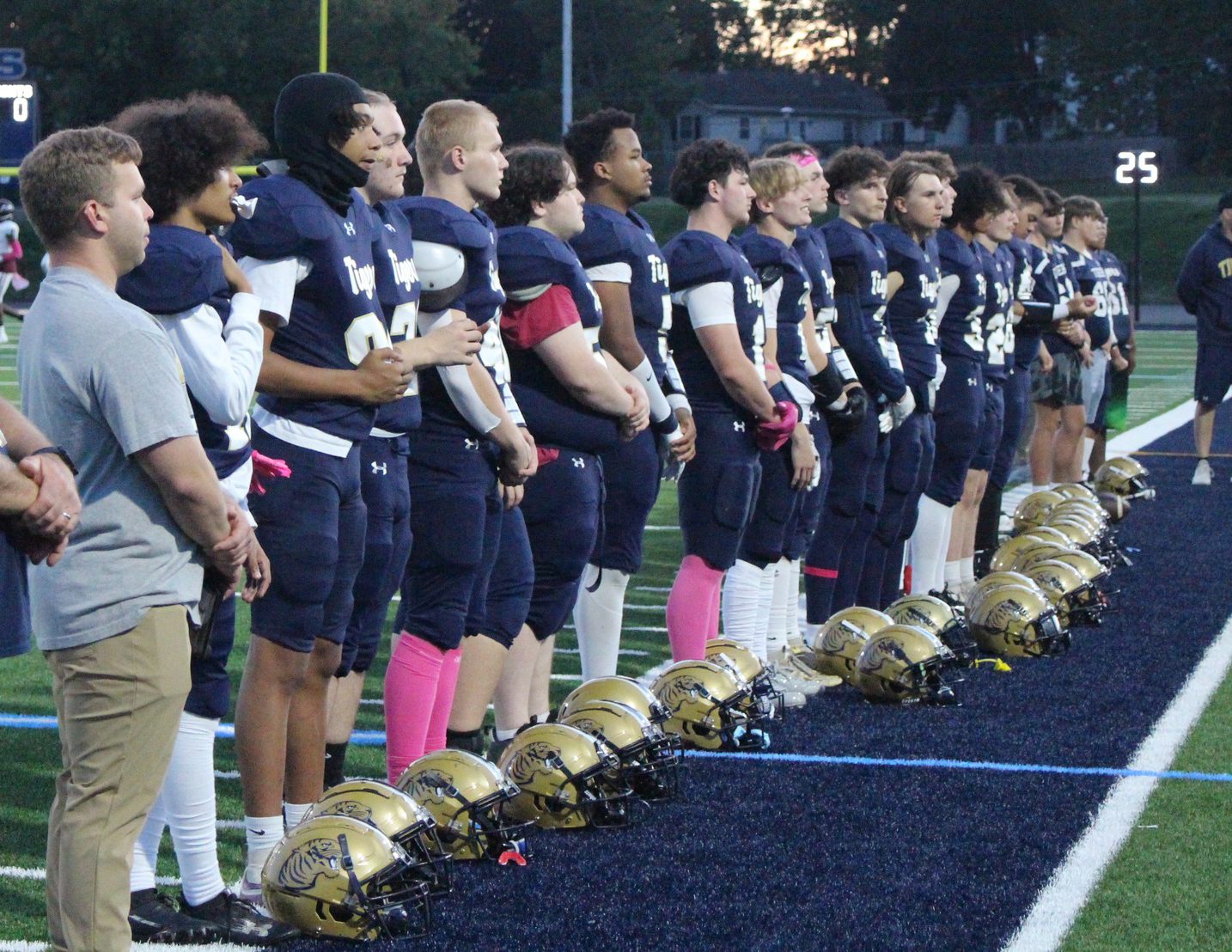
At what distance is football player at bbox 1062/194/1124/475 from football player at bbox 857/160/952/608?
3.97m

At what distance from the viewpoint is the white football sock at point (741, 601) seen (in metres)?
7.04

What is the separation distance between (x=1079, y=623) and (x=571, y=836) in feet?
13.2

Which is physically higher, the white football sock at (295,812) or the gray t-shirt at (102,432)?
the gray t-shirt at (102,432)

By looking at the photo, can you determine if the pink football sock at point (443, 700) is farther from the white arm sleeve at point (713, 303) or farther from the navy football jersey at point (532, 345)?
the white arm sleeve at point (713, 303)

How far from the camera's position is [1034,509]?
34.2 ft

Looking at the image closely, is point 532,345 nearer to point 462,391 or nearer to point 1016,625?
point 462,391

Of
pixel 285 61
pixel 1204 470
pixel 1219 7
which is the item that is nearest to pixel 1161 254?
pixel 1219 7

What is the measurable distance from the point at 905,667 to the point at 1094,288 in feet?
19.9

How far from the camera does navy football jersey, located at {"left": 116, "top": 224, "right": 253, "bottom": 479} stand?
157 inches

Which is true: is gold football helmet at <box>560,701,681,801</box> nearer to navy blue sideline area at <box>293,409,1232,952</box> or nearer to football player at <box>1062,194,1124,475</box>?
navy blue sideline area at <box>293,409,1232,952</box>

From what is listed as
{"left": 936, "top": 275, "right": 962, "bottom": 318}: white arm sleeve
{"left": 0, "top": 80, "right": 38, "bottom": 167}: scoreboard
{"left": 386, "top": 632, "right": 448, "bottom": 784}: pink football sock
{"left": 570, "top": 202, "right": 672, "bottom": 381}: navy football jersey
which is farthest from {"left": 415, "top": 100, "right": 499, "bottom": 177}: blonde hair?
{"left": 0, "top": 80, "right": 38, "bottom": 167}: scoreboard

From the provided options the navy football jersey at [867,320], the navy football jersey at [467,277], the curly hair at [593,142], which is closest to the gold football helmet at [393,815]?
the navy football jersey at [467,277]

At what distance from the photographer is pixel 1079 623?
8.52 metres

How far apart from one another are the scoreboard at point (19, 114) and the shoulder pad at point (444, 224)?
859 inches
